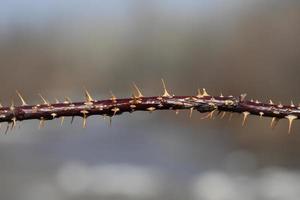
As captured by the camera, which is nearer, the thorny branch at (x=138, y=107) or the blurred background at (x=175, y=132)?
the thorny branch at (x=138, y=107)

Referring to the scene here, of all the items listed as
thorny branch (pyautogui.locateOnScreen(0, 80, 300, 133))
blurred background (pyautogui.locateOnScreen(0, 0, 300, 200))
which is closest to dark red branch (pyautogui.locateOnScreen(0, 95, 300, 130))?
thorny branch (pyautogui.locateOnScreen(0, 80, 300, 133))

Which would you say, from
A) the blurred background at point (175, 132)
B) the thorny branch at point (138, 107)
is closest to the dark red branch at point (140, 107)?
the thorny branch at point (138, 107)

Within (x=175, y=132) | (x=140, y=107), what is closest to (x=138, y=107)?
(x=140, y=107)

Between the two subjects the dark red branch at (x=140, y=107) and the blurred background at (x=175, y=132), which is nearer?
the dark red branch at (x=140, y=107)

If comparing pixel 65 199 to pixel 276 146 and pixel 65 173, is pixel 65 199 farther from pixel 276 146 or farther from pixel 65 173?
pixel 276 146

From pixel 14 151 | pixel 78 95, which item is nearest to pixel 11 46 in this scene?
pixel 78 95

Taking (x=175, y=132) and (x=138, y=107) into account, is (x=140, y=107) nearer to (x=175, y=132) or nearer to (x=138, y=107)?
(x=138, y=107)

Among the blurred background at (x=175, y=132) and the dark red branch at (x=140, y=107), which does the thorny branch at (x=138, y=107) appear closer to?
the dark red branch at (x=140, y=107)

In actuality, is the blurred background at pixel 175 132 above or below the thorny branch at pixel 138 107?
above
